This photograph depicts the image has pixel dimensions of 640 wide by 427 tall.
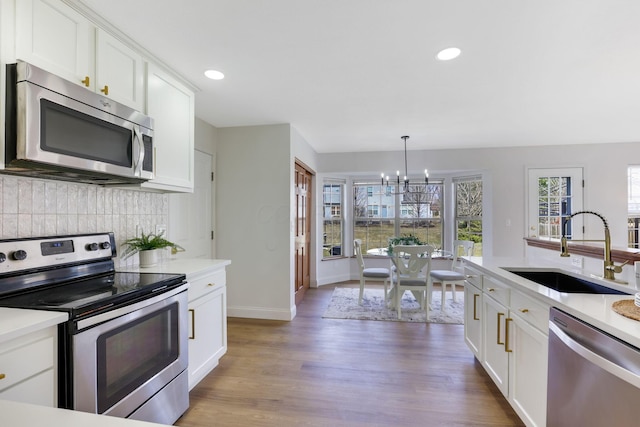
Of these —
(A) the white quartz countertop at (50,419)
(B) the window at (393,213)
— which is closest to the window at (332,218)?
(B) the window at (393,213)

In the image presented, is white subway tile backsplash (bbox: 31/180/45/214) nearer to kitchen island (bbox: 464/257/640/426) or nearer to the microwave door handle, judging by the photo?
the microwave door handle

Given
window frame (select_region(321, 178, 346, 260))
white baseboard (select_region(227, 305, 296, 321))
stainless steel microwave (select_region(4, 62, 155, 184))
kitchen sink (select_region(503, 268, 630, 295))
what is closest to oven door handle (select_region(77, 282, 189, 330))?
stainless steel microwave (select_region(4, 62, 155, 184))

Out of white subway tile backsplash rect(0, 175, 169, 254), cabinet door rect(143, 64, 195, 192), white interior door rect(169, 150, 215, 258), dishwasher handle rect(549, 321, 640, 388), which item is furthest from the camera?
white interior door rect(169, 150, 215, 258)

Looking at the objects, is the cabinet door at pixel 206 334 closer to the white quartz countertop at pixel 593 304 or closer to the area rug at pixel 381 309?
the area rug at pixel 381 309

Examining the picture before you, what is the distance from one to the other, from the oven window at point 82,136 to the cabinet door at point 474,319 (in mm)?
2646

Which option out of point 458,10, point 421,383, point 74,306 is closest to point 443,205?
point 421,383

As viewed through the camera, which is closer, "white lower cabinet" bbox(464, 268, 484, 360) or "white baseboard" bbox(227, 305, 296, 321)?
"white lower cabinet" bbox(464, 268, 484, 360)

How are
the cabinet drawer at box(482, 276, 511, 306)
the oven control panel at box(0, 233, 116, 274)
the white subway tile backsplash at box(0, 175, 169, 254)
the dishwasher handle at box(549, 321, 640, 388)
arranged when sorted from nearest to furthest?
the dishwasher handle at box(549, 321, 640, 388) < the oven control panel at box(0, 233, 116, 274) < the white subway tile backsplash at box(0, 175, 169, 254) < the cabinet drawer at box(482, 276, 511, 306)

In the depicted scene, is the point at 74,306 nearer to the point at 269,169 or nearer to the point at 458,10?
the point at 458,10

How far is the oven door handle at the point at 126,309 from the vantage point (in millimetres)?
1214

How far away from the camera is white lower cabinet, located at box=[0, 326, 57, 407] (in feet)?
3.24

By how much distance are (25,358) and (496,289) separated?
7.97 ft

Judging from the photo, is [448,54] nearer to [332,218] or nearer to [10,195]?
[10,195]

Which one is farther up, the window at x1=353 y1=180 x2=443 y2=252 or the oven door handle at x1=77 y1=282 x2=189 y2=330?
the window at x1=353 y1=180 x2=443 y2=252
